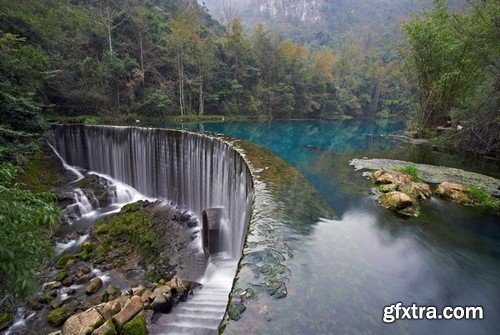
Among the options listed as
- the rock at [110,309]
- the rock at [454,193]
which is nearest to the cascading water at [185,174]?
the rock at [110,309]

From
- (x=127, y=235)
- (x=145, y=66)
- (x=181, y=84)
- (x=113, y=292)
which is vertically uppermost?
(x=145, y=66)

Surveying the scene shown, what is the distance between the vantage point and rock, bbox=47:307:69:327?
657cm

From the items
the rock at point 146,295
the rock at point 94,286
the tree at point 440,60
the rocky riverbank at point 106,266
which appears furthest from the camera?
the tree at point 440,60

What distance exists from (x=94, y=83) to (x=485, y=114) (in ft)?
93.8

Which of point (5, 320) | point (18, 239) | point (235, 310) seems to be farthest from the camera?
point (5, 320)

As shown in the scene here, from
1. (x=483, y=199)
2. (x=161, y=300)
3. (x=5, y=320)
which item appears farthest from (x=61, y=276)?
(x=483, y=199)

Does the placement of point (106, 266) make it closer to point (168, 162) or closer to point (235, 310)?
point (168, 162)

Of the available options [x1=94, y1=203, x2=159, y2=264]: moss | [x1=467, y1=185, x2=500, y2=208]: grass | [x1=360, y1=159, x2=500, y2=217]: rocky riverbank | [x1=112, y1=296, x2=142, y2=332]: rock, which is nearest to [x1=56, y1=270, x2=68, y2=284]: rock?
[x1=94, y1=203, x2=159, y2=264]: moss

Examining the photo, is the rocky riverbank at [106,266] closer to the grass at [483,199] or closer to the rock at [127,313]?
the rock at [127,313]

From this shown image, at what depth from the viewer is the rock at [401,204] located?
7699 mm

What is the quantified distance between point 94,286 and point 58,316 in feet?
3.76

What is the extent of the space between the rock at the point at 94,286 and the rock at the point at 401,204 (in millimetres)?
8569

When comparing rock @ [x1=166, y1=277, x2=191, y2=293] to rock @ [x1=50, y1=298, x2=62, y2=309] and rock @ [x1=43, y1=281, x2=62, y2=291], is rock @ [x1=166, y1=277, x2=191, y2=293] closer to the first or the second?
rock @ [x1=50, y1=298, x2=62, y2=309]

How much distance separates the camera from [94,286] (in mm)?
7742
